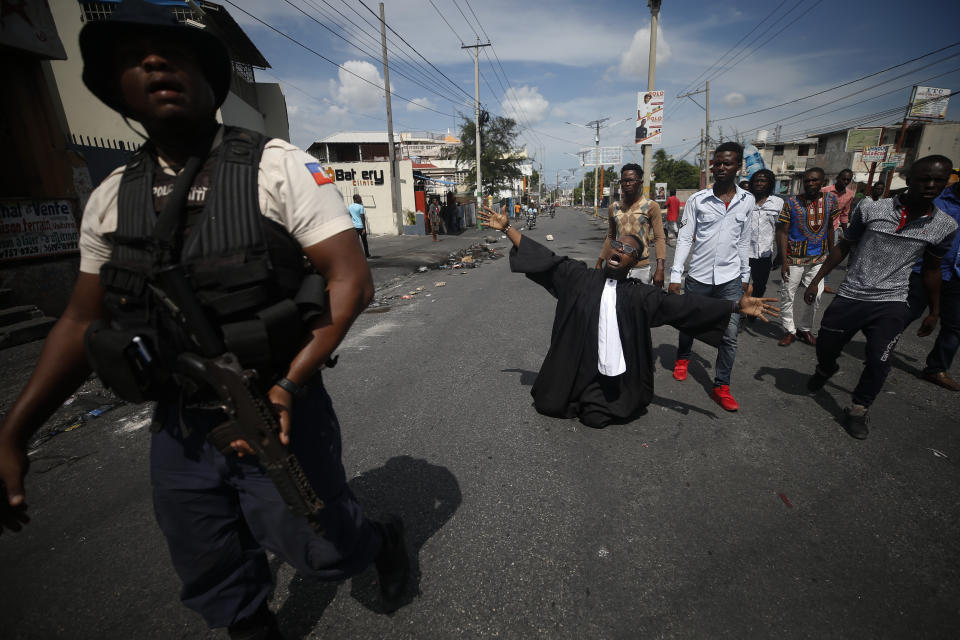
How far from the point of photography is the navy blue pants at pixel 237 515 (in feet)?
4.22

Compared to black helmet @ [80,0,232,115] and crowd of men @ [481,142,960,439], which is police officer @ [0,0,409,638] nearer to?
black helmet @ [80,0,232,115]

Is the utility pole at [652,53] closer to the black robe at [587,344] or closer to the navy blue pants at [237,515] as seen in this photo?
the black robe at [587,344]

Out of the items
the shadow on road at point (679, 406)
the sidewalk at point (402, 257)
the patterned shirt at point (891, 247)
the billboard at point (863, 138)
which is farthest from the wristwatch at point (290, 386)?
the billboard at point (863, 138)

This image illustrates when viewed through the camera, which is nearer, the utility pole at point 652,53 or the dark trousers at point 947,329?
the dark trousers at point 947,329

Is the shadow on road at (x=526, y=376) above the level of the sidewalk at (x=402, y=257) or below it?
above

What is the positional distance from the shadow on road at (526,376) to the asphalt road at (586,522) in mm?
38

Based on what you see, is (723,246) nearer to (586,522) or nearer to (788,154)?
(586,522)

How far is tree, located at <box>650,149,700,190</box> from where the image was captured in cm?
6375

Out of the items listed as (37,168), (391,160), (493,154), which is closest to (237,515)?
(37,168)

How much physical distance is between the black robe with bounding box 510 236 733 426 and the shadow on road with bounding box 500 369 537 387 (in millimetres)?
567

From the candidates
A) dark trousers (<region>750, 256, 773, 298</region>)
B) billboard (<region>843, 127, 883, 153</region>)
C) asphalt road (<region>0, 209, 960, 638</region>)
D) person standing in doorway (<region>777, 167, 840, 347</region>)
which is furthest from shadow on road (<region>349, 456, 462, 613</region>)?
billboard (<region>843, 127, 883, 153</region>)

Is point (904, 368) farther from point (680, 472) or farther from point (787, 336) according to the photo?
point (680, 472)

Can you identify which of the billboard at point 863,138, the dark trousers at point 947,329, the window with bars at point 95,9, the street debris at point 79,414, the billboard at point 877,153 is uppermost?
the window with bars at point 95,9

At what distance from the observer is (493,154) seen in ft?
117
